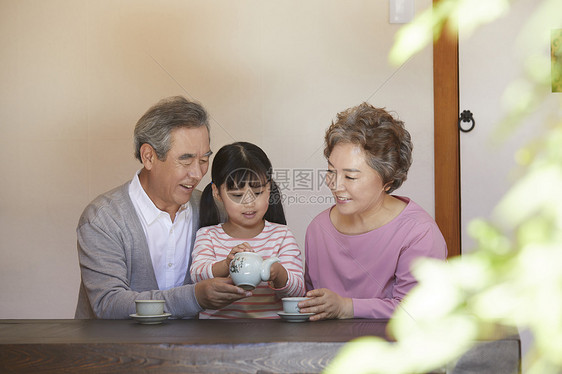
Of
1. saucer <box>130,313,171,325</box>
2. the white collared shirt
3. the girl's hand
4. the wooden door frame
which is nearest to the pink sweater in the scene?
the girl's hand

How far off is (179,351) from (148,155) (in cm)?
102

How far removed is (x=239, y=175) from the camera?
2010 millimetres

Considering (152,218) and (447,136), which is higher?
(447,136)

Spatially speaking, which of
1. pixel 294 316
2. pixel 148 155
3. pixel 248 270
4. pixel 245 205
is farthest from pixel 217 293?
pixel 148 155

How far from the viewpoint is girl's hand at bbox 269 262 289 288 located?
1.67m

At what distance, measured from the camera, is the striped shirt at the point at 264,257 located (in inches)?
73.4

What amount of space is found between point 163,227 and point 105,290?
1.00 feet

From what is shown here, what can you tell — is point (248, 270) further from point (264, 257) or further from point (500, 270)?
point (500, 270)

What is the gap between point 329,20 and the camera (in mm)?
2850

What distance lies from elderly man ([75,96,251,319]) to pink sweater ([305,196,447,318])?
451mm

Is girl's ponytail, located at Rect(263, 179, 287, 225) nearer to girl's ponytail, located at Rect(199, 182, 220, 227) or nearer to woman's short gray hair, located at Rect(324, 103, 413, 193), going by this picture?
girl's ponytail, located at Rect(199, 182, 220, 227)

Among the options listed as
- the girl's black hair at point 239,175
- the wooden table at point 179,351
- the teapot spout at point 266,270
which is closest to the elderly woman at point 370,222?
the girl's black hair at point 239,175

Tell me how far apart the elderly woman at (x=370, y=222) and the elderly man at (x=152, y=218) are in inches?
17.5

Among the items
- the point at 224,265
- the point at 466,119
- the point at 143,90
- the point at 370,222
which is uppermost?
the point at 143,90
